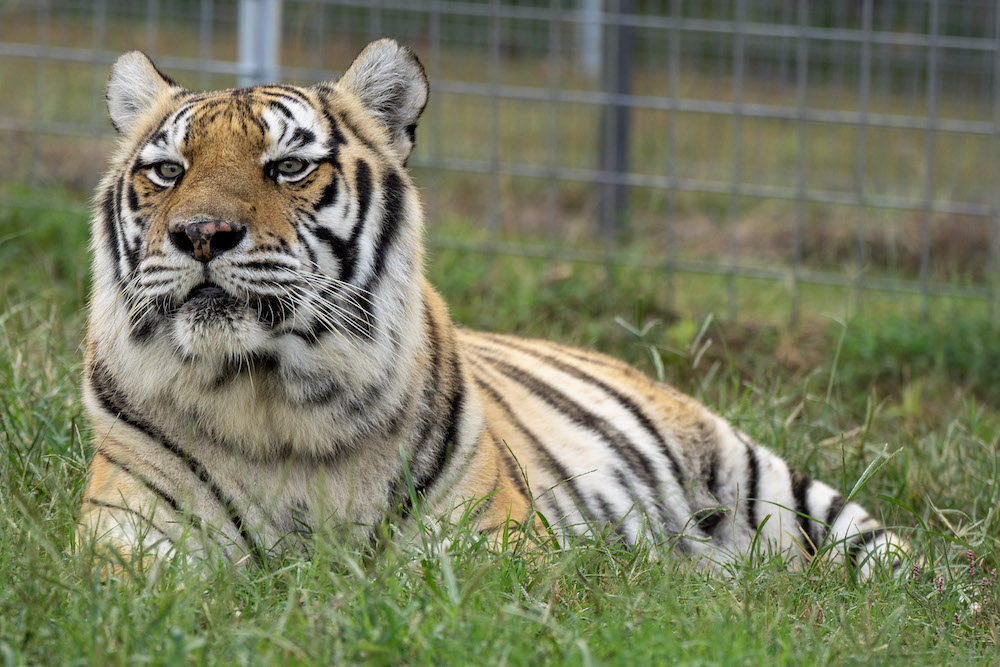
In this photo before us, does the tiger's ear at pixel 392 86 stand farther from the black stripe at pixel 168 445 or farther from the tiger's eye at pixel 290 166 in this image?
the black stripe at pixel 168 445

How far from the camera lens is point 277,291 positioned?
2.08 m

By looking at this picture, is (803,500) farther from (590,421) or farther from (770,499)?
(590,421)

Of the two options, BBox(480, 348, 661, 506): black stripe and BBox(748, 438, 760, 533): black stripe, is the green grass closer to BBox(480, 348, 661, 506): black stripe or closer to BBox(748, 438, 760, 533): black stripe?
BBox(748, 438, 760, 533): black stripe

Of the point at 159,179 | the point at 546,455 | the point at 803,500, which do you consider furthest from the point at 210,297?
the point at 803,500

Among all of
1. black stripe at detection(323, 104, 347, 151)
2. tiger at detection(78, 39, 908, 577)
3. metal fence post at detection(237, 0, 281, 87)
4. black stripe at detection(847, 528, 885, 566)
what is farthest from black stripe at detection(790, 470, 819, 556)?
metal fence post at detection(237, 0, 281, 87)

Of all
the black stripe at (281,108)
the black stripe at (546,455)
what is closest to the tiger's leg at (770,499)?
the black stripe at (546,455)

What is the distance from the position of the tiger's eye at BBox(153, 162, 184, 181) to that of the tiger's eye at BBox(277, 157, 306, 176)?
19 cm

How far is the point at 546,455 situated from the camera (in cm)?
278

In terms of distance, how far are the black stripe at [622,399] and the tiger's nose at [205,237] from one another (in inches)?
51.4

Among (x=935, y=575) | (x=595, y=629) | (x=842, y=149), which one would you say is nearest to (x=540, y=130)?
(x=842, y=149)

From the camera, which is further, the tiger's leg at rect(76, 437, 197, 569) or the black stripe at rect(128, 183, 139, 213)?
the black stripe at rect(128, 183, 139, 213)

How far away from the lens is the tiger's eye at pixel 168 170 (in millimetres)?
2230

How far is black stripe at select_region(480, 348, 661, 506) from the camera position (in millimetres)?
2953

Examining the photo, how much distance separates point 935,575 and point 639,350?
1598 mm
